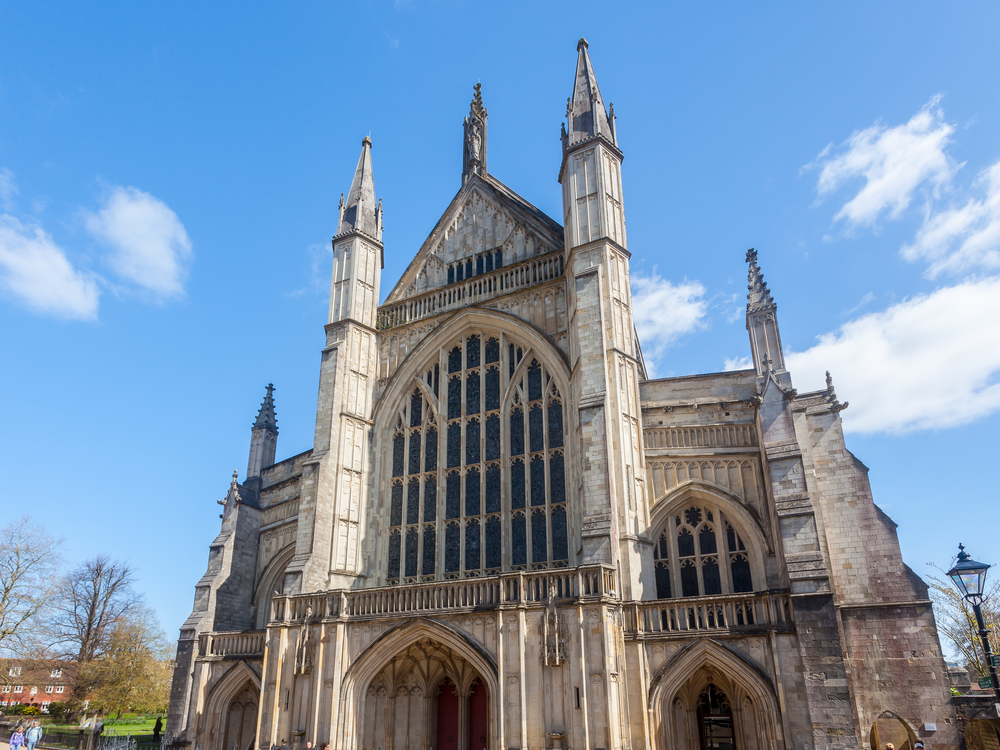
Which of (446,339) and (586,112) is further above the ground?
(586,112)

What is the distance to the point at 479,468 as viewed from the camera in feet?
66.8

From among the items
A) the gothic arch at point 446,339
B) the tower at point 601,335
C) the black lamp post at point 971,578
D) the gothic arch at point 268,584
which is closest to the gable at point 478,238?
the tower at point 601,335

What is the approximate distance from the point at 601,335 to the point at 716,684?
8.49m

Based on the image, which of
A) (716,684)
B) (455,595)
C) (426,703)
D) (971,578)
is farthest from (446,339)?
(971,578)

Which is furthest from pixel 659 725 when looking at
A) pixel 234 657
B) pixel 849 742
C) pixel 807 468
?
pixel 234 657

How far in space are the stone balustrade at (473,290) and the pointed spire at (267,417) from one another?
644cm

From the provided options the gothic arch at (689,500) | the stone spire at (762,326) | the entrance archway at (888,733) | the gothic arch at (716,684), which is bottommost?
the entrance archway at (888,733)

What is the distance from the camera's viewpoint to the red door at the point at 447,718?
696 inches

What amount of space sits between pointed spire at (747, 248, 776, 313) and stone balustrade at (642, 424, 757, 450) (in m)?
3.33

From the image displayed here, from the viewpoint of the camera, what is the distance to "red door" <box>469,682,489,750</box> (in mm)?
17375

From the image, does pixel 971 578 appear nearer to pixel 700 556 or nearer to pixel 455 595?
pixel 700 556

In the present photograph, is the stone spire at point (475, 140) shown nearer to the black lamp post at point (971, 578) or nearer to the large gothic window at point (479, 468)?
the large gothic window at point (479, 468)

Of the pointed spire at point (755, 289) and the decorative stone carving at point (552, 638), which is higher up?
the pointed spire at point (755, 289)

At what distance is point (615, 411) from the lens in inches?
701
